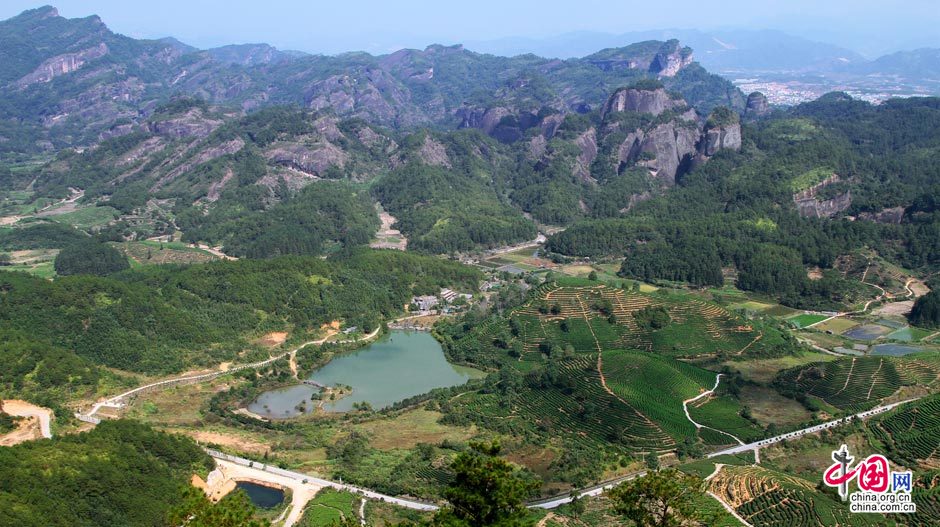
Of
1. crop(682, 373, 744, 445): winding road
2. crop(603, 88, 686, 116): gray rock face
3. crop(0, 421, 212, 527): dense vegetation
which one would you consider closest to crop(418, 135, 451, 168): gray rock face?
crop(603, 88, 686, 116): gray rock face

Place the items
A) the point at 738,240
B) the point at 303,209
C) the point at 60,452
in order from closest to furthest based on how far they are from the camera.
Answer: the point at 60,452, the point at 738,240, the point at 303,209

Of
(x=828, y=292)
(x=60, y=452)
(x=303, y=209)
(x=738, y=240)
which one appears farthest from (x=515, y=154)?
(x=60, y=452)

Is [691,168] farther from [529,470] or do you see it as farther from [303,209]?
[529,470]

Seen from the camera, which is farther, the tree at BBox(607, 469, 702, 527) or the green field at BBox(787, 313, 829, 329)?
the green field at BBox(787, 313, 829, 329)

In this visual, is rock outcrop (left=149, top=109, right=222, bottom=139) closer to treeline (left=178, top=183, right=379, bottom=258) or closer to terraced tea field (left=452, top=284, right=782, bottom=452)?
treeline (left=178, top=183, right=379, bottom=258)

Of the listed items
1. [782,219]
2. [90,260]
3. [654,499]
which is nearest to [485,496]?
[654,499]

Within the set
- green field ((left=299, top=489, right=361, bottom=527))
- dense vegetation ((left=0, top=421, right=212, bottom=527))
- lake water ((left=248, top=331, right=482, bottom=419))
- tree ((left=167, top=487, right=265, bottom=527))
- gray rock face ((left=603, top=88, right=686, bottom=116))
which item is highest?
gray rock face ((left=603, top=88, right=686, bottom=116))

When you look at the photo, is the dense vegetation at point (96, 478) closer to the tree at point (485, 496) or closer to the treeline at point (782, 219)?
the tree at point (485, 496)

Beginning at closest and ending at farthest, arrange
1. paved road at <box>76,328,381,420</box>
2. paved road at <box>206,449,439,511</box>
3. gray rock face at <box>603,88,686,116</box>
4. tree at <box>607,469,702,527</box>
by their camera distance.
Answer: tree at <box>607,469,702,527</box> → paved road at <box>206,449,439,511</box> → paved road at <box>76,328,381,420</box> → gray rock face at <box>603,88,686,116</box>
